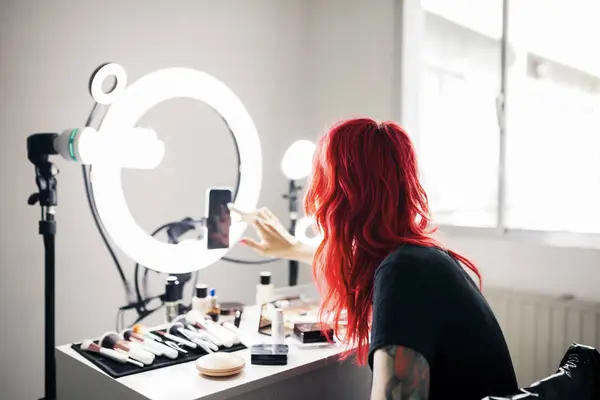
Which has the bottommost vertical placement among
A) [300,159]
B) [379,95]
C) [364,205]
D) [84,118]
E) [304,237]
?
[304,237]

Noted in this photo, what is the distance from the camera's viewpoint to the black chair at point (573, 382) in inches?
30.3

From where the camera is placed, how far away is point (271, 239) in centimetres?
144

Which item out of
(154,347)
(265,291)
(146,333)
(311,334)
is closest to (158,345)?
(154,347)

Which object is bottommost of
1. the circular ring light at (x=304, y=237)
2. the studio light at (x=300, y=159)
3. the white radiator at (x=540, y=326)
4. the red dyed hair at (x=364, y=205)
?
the white radiator at (x=540, y=326)

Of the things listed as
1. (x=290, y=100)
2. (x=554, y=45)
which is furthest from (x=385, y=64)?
(x=554, y=45)

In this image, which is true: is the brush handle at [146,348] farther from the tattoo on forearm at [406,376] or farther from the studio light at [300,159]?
the studio light at [300,159]

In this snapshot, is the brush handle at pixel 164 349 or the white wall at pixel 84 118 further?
the white wall at pixel 84 118

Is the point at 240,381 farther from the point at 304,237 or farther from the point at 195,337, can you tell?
the point at 304,237

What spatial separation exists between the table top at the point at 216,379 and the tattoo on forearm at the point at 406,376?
12.6 inches

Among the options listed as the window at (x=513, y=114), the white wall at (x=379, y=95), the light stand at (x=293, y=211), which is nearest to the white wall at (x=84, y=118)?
the white wall at (x=379, y=95)

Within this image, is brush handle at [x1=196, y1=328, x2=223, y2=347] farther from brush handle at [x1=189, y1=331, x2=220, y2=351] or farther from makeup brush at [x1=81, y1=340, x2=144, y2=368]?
makeup brush at [x1=81, y1=340, x2=144, y2=368]

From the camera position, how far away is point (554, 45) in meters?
1.82

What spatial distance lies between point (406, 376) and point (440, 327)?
0.32 ft

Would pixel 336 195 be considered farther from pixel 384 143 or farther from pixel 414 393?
pixel 414 393
